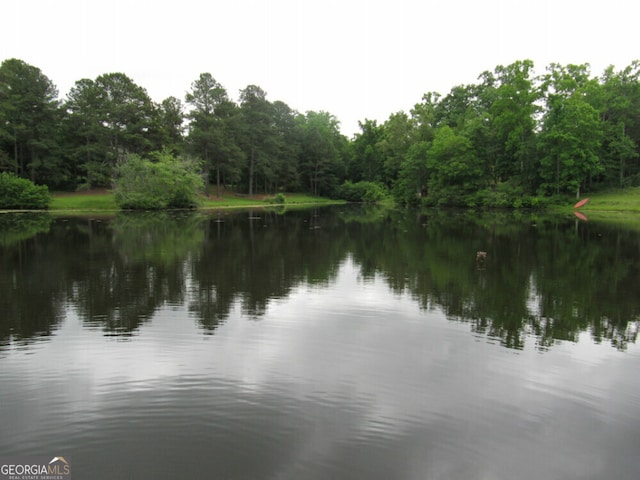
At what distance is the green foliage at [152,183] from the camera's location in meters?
46.4

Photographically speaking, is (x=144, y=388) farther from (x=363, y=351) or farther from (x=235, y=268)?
(x=235, y=268)

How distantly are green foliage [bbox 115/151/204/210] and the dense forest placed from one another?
2.65m

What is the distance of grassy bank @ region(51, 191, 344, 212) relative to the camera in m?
48.2

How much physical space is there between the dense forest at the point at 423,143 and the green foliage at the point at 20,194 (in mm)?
9504

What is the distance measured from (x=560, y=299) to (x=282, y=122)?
79057 mm

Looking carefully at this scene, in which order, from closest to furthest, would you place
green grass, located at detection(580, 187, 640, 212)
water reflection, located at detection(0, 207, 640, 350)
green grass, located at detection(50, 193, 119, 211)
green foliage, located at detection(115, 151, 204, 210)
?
water reflection, located at detection(0, 207, 640, 350), green foliage, located at detection(115, 151, 204, 210), green grass, located at detection(50, 193, 119, 211), green grass, located at detection(580, 187, 640, 212)

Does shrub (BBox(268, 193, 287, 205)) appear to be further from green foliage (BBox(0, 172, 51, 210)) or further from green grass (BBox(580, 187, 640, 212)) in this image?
green grass (BBox(580, 187, 640, 212))

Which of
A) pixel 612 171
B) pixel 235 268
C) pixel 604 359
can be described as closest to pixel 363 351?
pixel 604 359

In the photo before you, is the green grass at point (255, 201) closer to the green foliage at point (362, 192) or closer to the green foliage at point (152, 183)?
the green foliage at point (362, 192)

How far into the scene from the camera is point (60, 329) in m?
8.83

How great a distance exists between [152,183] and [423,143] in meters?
42.6

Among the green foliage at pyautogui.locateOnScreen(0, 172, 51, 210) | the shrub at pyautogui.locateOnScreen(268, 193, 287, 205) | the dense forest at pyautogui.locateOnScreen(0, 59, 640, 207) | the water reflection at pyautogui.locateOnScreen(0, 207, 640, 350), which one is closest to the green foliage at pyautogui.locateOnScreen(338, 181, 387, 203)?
the dense forest at pyautogui.locateOnScreen(0, 59, 640, 207)

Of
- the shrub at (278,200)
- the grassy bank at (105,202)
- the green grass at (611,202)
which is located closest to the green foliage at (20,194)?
the grassy bank at (105,202)

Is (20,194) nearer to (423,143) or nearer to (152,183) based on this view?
(152,183)
